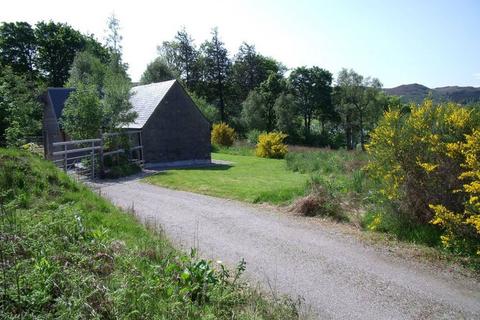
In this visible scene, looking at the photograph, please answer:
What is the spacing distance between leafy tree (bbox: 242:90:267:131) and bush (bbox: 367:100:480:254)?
130 feet

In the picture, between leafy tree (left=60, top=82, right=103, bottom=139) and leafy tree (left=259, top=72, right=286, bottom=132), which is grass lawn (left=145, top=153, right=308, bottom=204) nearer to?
leafy tree (left=60, top=82, right=103, bottom=139)

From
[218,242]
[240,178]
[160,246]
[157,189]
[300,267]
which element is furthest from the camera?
[240,178]

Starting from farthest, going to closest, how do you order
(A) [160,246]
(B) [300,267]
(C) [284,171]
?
1. (C) [284,171]
2. (B) [300,267]
3. (A) [160,246]

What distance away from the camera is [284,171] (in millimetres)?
21203

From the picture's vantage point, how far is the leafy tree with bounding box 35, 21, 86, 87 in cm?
4853

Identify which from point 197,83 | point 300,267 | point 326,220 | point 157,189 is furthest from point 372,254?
point 197,83

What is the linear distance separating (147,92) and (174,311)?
24639mm

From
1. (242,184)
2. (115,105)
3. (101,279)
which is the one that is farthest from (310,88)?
(101,279)

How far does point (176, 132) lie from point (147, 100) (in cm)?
300

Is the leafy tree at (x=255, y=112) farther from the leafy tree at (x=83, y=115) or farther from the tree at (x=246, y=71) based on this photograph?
the leafy tree at (x=83, y=115)

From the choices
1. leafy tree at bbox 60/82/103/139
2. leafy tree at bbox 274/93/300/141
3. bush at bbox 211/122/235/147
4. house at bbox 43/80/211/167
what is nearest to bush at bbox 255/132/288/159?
house at bbox 43/80/211/167

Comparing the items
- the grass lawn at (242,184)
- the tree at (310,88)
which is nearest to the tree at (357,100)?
the tree at (310,88)

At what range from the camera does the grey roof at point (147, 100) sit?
24094 mm

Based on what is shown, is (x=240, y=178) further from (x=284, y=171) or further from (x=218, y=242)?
(x=218, y=242)
